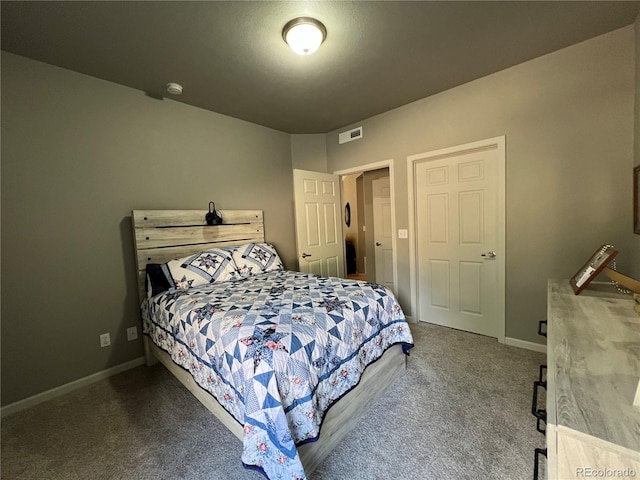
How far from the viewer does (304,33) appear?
176cm

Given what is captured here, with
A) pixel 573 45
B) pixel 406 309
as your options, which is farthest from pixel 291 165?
pixel 573 45

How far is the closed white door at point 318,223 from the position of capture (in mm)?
3375

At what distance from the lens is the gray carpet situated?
1396 millimetres

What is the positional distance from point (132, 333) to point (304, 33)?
2.89 meters

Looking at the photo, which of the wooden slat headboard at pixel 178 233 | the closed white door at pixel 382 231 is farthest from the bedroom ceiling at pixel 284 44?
the closed white door at pixel 382 231

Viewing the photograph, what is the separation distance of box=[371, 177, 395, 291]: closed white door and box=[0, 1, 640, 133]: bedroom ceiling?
1762 millimetres

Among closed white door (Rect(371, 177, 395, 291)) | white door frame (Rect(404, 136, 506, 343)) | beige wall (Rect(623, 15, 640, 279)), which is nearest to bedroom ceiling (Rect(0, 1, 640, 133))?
beige wall (Rect(623, 15, 640, 279))

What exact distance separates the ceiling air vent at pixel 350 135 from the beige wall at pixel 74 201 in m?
1.85

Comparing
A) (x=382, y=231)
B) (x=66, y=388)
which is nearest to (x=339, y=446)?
(x=66, y=388)

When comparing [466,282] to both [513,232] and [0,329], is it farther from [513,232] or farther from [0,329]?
[0,329]

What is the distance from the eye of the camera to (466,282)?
9.62 ft

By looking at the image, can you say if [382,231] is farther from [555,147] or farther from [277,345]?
[277,345]

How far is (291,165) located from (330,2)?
245 centimetres

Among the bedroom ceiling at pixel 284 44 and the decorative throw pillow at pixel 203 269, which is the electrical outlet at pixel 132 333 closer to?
the decorative throw pillow at pixel 203 269
